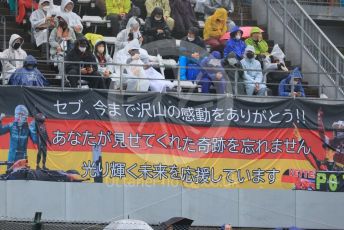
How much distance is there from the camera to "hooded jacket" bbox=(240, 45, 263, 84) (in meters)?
27.3

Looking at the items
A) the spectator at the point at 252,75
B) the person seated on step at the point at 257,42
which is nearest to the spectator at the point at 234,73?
the spectator at the point at 252,75

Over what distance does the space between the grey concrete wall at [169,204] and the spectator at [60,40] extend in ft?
9.94

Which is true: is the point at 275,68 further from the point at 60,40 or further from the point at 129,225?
the point at 129,225

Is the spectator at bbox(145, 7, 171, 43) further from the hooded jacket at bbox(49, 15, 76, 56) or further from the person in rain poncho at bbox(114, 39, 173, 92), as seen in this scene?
the hooded jacket at bbox(49, 15, 76, 56)

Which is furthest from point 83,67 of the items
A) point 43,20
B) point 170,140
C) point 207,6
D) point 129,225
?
point 207,6

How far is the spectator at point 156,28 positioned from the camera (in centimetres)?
2806

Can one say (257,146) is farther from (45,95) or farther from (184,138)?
(45,95)

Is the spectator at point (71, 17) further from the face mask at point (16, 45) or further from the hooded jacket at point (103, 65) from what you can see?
the face mask at point (16, 45)

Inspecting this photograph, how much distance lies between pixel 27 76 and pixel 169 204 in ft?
12.7

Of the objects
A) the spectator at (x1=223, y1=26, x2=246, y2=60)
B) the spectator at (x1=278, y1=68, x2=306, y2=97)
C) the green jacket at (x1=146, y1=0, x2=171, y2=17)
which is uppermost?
the green jacket at (x1=146, y1=0, x2=171, y2=17)

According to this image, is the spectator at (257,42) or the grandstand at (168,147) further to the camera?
the spectator at (257,42)

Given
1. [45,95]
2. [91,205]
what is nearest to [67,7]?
[45,95]

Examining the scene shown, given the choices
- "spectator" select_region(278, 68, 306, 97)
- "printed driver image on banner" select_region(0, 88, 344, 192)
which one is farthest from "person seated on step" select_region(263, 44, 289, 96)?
"printed driver image on banner" select_region(0, 88, 344, 192)

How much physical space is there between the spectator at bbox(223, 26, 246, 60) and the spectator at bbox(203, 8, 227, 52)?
1.85 feet
